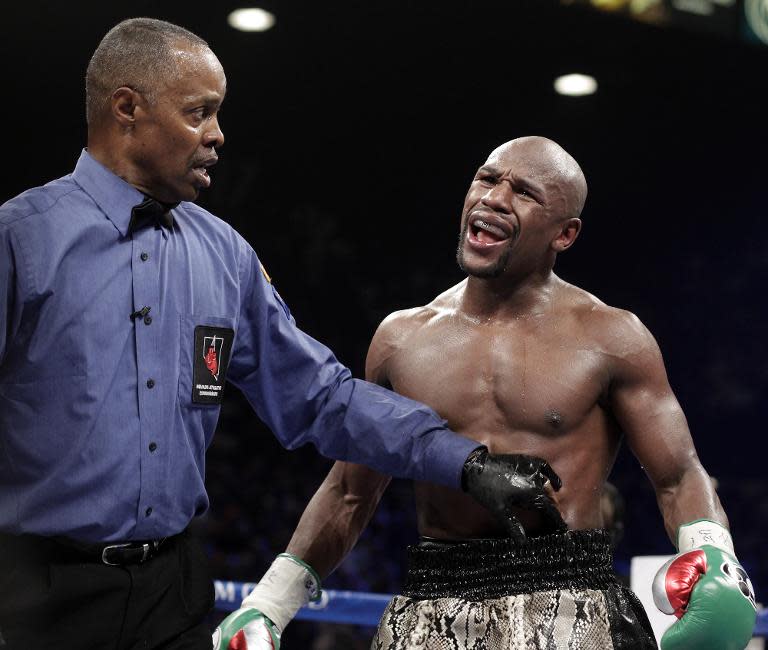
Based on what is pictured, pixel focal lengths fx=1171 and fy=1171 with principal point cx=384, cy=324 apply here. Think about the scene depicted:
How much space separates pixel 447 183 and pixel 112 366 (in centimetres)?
456

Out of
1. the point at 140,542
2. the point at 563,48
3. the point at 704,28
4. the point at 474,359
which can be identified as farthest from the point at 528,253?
the point at 563,48

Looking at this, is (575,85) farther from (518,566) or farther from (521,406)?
(518,566)

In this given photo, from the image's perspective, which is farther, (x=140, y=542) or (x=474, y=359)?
(x=474, y=359)

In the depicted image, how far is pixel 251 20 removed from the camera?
4980 millimetres

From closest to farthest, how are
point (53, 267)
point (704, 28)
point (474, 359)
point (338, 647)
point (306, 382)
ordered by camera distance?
point (53, 267)
point (306, 382)
point (474, 359)
point (704, 28)
point (338, 647)

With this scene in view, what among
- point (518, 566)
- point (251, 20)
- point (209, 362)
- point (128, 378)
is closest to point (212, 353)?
point (209, 362)

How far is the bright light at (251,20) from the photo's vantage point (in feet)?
16.1

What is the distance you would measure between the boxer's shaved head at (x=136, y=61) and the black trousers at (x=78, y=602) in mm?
647

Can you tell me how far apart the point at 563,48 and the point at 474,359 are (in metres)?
3.85

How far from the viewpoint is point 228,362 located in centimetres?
179

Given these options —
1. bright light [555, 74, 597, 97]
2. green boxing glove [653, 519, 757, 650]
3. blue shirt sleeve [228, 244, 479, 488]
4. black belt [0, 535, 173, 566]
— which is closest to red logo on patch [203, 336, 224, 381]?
blue shirt sleeve [228, 244, 479, 488]

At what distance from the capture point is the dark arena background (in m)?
5.30

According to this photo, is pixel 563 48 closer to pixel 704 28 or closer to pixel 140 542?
pixel 704 28

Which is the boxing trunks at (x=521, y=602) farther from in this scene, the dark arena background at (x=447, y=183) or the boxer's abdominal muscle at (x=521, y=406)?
the dark arena background at (x=447, y=183)
